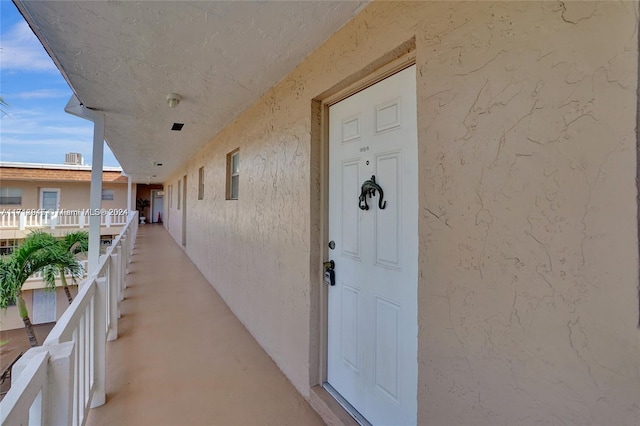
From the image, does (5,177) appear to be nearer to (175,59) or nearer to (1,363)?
(1,363)

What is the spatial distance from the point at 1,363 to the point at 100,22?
25.9ft

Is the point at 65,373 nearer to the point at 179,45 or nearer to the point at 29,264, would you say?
the point at 179,45

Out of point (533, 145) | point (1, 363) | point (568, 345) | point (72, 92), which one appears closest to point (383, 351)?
point (568, 345)

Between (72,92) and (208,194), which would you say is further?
(208,194)

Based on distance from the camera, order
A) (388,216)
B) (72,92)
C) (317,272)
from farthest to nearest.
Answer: (72,92), (317,272), (388,216)

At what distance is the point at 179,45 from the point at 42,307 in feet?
42.5

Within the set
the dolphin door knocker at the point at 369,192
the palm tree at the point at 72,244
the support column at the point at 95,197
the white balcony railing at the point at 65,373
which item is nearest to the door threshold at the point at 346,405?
the dolphin door knocker at the point at 369,192

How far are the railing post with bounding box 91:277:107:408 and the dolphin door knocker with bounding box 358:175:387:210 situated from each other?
79.2 inches

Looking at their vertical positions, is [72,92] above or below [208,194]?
above

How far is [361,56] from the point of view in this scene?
1.57 metres

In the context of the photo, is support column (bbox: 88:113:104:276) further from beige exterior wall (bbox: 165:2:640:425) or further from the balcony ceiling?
beige exterior wall (bbox: 165:2:640:425)

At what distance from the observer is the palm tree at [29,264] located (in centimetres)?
435

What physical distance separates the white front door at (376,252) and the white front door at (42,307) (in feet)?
41.4

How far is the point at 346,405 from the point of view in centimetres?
183
